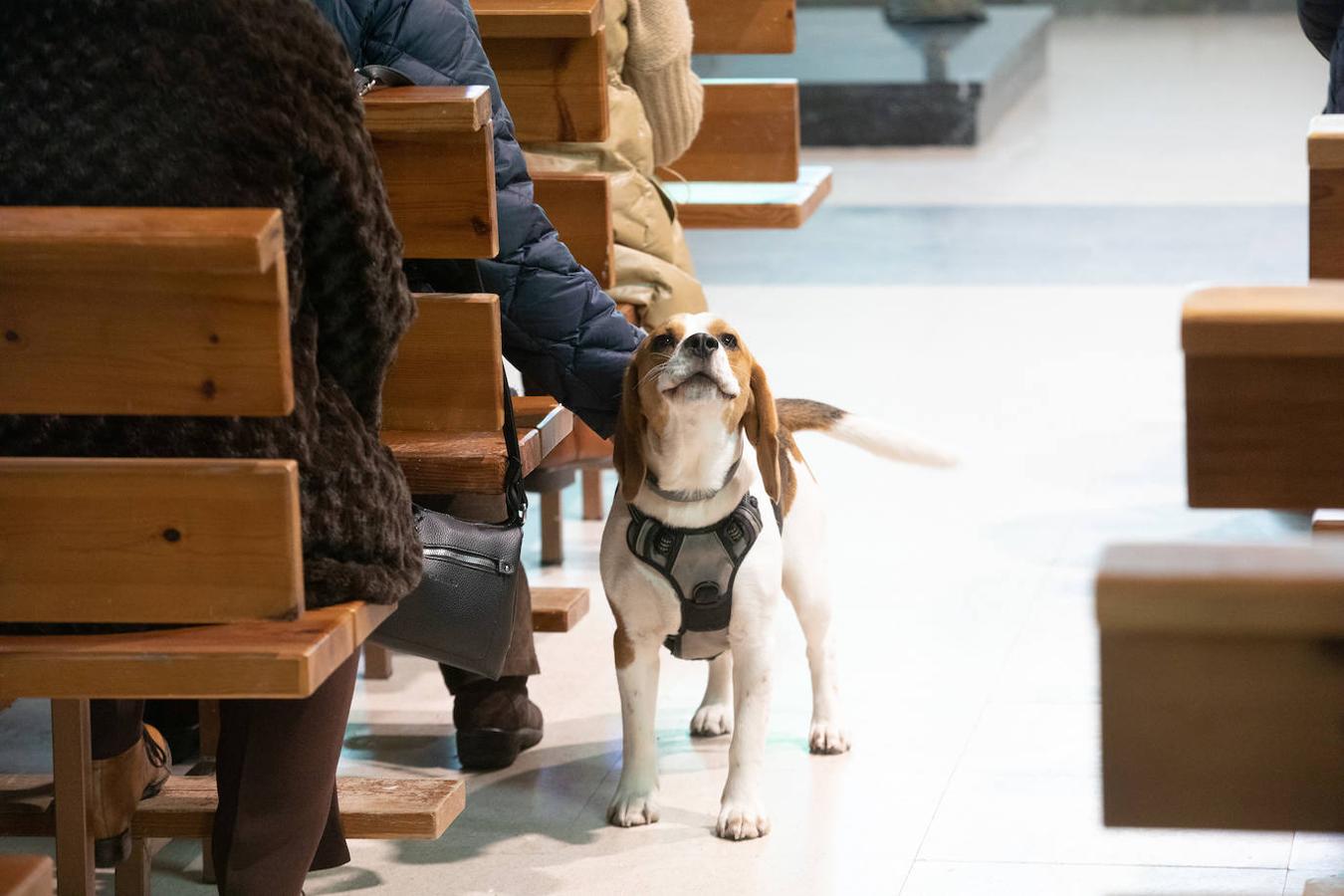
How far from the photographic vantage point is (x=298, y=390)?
234 cm

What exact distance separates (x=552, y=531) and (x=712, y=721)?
113 centimetres

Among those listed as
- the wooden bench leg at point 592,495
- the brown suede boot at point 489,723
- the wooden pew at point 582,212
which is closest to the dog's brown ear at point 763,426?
the wooden pew at point 582,212

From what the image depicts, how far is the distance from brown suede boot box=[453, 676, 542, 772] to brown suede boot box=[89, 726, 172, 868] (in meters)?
0.75

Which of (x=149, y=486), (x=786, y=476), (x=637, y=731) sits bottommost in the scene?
(x=637, y=731)

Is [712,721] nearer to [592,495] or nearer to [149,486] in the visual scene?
[592,495]

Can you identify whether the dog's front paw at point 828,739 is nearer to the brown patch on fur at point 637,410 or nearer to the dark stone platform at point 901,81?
the brown patch on fur at point 637,410

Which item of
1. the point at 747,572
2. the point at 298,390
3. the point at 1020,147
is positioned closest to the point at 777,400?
the point at 747,572

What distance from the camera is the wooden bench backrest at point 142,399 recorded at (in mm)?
2078

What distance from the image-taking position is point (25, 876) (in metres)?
1.78

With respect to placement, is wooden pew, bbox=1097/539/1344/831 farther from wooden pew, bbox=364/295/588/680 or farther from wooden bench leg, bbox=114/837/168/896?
wooden bench leg, bbox=114/837/168/896

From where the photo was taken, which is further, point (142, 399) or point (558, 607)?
point (558, 607)

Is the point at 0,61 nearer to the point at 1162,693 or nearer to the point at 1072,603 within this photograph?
the point at 1162,693

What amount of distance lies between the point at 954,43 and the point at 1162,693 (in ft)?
35.6

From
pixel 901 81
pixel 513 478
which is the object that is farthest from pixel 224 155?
pixel 901 81
